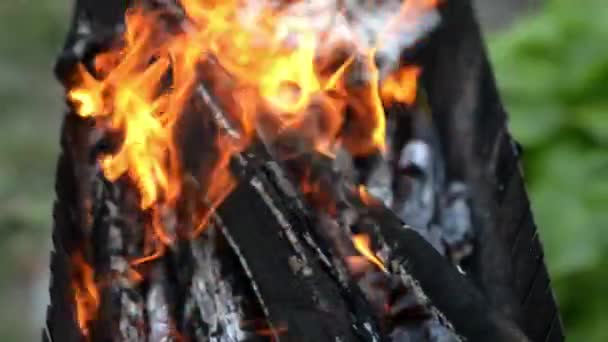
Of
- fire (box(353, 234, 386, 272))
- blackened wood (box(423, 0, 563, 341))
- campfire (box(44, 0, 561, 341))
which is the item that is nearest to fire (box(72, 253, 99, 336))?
campfire (box(44, 0, 561, 341))

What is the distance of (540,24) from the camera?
383 cm

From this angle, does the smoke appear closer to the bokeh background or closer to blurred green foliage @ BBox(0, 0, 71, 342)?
the bokeh background

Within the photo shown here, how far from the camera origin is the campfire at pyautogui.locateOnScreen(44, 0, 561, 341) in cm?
177

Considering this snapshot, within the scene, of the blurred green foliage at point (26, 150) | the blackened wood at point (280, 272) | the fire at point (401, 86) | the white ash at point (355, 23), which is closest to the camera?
the blackened wood at point (280, 272)

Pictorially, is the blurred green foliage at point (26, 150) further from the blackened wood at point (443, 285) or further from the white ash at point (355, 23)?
the blackened wood at point (443, 285)

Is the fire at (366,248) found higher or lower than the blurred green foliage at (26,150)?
lower

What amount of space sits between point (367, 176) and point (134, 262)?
1.62ft

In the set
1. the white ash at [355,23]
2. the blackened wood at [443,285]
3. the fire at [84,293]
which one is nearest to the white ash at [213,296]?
the fire at [84,293]

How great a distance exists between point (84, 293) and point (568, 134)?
2.23 meters

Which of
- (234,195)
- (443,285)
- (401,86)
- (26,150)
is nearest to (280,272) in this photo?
(234,195)

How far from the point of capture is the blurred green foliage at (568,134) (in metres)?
3.46

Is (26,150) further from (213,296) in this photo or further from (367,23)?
(213,296)

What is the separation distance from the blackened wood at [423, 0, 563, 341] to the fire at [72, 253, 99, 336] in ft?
2.43

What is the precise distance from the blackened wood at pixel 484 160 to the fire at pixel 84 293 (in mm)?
741
